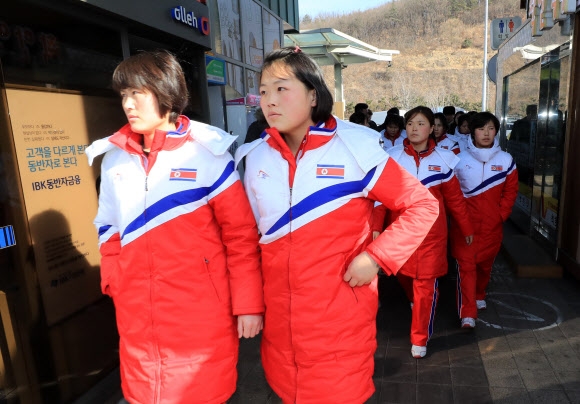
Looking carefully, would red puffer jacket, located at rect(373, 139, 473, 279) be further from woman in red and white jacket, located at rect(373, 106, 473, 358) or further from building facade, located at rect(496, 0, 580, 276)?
building facade, located at rect(496, 0, 580, 276)

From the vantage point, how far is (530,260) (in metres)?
5.69

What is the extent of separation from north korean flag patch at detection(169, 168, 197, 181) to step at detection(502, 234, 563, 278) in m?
4.78

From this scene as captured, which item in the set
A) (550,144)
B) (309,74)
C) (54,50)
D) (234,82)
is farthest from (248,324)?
(234,82)

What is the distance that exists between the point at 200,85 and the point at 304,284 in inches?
135

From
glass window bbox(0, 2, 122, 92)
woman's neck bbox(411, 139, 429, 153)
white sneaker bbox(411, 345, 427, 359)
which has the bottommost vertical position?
white sneaker bbox(411, 345, 427, 359)

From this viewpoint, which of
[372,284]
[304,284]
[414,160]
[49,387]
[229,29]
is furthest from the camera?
[229,29]

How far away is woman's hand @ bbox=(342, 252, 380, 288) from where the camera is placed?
189 centimetres

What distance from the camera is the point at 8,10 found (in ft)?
8.61

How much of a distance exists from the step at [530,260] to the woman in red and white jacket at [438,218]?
228 centimetres

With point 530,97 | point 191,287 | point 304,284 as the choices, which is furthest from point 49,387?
point 530,97

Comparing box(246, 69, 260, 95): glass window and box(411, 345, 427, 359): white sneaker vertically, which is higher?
box(246, 69, 260, 95): glass window

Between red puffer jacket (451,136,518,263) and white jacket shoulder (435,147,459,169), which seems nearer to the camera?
white jacket shoulder (435,147,459,169)

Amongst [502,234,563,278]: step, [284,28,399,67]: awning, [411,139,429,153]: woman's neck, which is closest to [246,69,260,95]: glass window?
[284,28,399,67]: awning

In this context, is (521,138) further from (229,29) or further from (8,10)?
(8,10)
